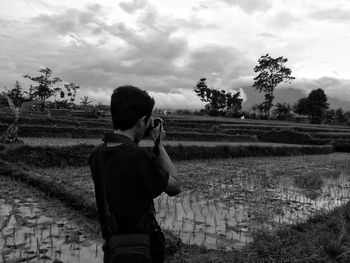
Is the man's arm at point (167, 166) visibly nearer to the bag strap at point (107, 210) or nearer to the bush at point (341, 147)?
the bag strap at point (107, 210)

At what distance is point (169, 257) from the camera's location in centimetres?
339

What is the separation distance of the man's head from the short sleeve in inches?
6.6

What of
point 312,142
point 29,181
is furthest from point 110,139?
point 312,142

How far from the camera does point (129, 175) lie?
1.69 metres

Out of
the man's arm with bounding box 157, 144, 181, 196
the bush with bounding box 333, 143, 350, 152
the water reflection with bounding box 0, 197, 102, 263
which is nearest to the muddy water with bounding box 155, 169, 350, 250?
the water reflection with bounding box 0, 197, 102, 263

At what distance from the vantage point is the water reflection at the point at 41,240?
3293 mm

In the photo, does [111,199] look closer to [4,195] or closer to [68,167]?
[4,195]

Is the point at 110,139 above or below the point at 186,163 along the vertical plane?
above

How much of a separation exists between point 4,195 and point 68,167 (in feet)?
10.5

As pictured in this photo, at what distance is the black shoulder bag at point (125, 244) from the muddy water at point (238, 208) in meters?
2.32

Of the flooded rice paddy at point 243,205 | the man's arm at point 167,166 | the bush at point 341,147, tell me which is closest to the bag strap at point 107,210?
the man's arm at point 167,166

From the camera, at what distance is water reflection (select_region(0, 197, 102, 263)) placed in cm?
329

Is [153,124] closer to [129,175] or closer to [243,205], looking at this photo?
[129,175]

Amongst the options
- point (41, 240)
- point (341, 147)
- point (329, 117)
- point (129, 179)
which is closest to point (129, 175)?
point (129, 179)
